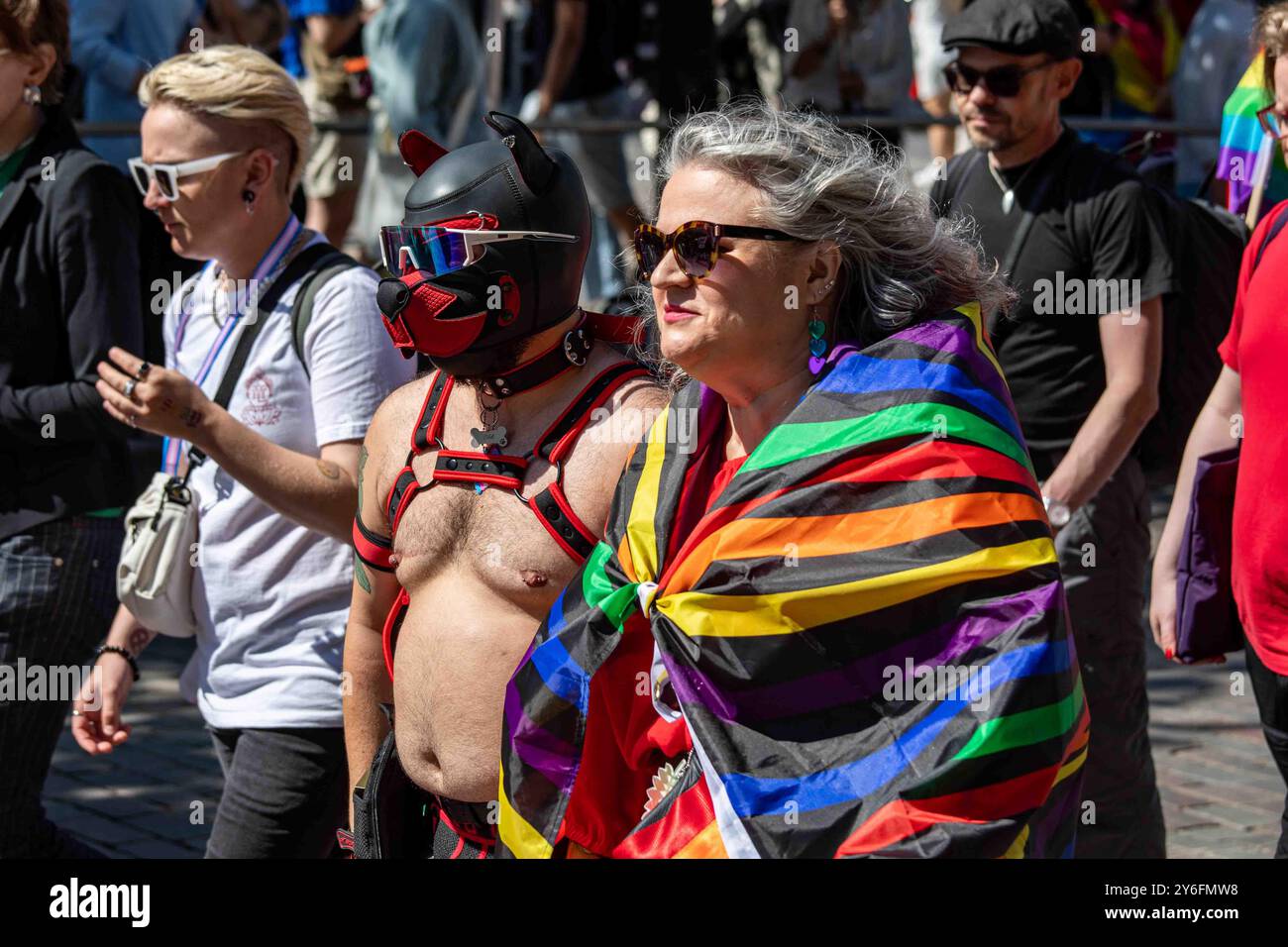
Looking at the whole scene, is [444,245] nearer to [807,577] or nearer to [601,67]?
[807,577]

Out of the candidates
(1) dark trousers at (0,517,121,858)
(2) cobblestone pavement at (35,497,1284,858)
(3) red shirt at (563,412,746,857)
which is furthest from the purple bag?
(1) dark trousers at (0,517,121,858)

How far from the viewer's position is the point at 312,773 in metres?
3.81

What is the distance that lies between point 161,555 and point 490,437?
41.4 inches

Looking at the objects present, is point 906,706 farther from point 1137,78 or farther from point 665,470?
point 1137,78

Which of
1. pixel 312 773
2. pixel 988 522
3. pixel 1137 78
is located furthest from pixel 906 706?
pixel 1137 78

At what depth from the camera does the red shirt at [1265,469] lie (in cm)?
359

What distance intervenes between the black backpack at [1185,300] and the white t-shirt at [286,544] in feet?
6.17

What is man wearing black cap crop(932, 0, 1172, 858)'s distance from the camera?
4.69m

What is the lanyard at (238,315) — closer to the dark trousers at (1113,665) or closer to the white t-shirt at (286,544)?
the white t-shirt at (286,544)

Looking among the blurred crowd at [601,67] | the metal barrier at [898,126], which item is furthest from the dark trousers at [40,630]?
the metal barrier at [898,126]

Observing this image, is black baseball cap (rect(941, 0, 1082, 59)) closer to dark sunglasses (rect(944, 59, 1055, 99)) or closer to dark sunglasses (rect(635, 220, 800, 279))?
dark sunglasses (rect(944, 59, 1055, 99))

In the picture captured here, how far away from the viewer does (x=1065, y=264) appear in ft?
15.6

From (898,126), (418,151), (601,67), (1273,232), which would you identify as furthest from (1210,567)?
(601,67)
